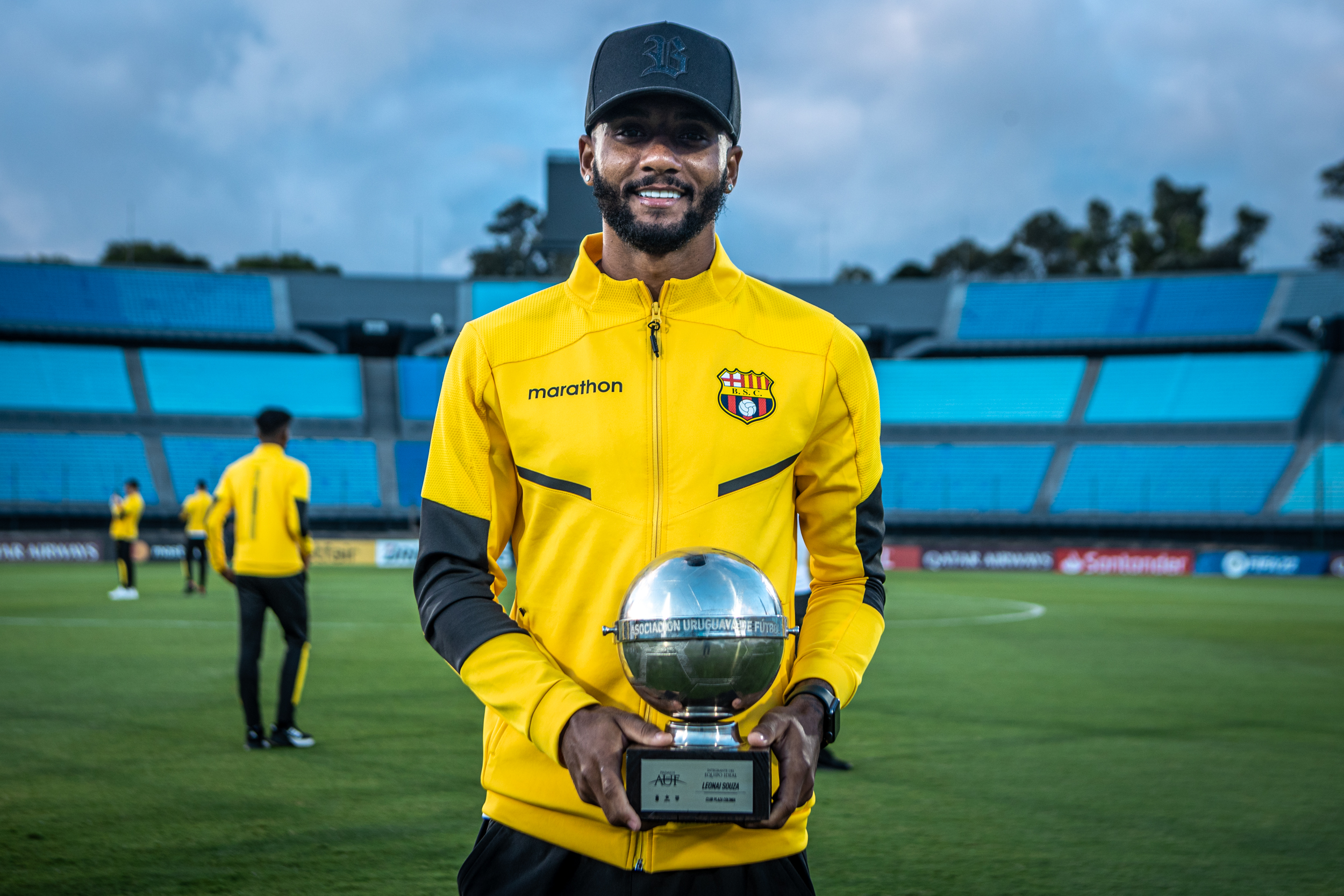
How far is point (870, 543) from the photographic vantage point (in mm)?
1979

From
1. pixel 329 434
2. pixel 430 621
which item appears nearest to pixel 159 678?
pixel 430 621

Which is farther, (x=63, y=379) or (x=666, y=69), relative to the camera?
(x=63, y=379)

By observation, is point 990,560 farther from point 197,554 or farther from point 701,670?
point 701,670

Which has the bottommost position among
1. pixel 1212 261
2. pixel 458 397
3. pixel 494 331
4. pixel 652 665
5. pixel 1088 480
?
pixel 1088 480

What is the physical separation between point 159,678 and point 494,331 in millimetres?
9636

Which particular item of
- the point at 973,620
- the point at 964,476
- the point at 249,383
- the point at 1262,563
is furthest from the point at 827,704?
the point at 249,383

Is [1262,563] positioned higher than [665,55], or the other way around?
[665,55]

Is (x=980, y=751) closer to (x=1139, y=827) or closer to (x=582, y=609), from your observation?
(x=1139, y=827)

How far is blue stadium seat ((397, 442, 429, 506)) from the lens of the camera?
37844mm

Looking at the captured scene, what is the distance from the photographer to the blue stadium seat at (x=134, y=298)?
4012cm

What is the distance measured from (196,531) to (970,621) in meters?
13.5

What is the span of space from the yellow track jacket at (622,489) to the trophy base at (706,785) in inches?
12.5

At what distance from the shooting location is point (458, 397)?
1.87 meters

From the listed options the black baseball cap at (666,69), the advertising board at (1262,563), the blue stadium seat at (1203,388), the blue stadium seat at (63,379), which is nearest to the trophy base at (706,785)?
the black baseball cap at (666,69)
